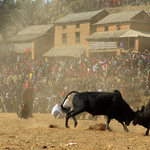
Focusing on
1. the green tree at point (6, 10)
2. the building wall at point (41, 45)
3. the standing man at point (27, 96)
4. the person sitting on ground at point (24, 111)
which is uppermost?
the green tree at point (6, 10)

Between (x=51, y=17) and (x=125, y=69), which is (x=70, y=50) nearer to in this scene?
(x=125, y=69)

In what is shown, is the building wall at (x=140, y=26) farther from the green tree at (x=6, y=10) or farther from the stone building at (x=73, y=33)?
the green tree at (x=6, y=10)

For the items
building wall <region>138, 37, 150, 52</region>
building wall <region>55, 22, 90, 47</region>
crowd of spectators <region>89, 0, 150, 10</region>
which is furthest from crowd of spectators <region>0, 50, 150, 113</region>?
crowd of spectators <region>89, 0, 150, 10</region>

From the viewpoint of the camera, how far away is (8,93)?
26250 mm

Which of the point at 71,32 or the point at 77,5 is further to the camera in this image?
the point at 77,5

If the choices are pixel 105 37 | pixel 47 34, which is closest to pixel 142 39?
pixel 105 37

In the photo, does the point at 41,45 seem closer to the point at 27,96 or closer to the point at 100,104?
the point at 27,96

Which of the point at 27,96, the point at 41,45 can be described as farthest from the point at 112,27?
the point at 27,96

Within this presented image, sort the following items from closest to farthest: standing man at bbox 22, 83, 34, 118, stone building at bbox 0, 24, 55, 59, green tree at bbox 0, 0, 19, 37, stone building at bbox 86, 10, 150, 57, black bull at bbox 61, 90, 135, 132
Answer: black bull at bbox 61, 90, 135, 132 < standing man at bbox 22, 83, 34, 118 < stone building at bbox 86, 10, 150, 57 < stone building at bbox 0, 24, 55, 59 < green tree at bbox 0, 0, 19, 37

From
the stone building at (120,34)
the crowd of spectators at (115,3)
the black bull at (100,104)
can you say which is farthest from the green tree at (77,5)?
the black bull at (100,104)

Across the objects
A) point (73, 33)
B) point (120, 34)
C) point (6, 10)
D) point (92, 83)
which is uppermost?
point (6, 10)

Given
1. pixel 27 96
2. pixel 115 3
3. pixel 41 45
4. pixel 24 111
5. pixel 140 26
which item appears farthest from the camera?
pixel 115 3

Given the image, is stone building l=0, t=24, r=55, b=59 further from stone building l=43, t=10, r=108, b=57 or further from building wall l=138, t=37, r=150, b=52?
building wall l=138, t=37, r=150, b=52

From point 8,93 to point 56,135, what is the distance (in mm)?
18511
